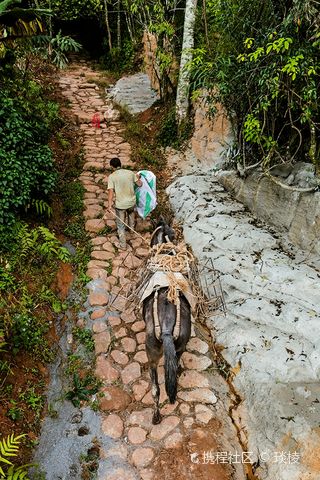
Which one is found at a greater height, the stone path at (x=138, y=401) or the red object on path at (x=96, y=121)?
the red object on path at (x=96, y=121)

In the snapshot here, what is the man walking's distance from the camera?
22.4ft

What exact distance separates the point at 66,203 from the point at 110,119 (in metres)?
4.61

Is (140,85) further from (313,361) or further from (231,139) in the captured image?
(313,361)

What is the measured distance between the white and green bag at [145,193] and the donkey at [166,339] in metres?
2.96

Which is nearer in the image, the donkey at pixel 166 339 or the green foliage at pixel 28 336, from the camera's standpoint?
the donkey at pixel 166 339

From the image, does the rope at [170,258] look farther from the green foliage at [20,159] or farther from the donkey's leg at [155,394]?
the green foliage at [20,159]

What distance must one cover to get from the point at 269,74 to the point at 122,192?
10.4 ft

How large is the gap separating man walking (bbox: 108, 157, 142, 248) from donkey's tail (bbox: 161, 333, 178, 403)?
3.28 m

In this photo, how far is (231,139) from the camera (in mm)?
8344

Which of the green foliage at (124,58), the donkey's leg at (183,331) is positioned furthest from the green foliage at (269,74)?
the green foliage at (124,58)

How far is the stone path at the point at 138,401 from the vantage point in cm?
421

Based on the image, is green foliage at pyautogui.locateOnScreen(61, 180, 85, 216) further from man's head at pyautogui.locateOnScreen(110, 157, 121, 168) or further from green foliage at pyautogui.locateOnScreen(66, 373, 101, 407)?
green foliage at pyautogui.locateOnScreen(66, 373, 101, 407)

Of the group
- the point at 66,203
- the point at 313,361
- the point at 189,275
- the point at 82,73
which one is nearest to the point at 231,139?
the point at 66,203

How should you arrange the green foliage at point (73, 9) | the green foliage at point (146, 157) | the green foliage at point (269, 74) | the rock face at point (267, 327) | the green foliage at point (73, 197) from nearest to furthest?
the rock face at point (267, 327) < the green foliage at point (269, 74) < the green foliage at point (73, 197) < the green foliage at point (146, 157) < the green foliage at point (73, 9)
